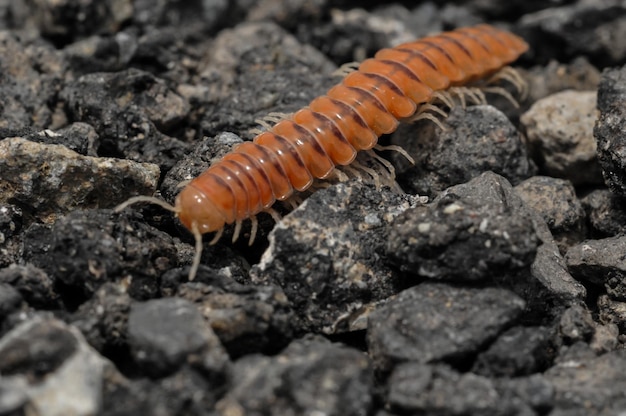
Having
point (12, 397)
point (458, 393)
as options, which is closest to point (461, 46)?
point (458, 393)

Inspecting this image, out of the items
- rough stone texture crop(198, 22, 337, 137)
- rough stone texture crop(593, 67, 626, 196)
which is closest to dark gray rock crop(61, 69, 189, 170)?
rough stone texture crop(198, 22, 337, 137)

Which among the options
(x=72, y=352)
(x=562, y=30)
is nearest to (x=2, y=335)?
(x=72, y=352)

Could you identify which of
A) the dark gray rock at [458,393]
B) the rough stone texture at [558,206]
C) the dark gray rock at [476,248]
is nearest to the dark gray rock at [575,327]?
the dark gray rock at [476,248]

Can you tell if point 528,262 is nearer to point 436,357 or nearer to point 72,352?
point 436,357

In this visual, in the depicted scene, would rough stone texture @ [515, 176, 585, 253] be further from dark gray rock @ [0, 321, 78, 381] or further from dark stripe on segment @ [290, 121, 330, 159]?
dark gray rock @ [0, 321, 78, 381]

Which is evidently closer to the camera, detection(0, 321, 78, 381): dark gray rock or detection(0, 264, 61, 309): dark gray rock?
detection(0, 321, 78, 381): dark gray rock

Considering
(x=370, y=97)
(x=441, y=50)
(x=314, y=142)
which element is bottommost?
(x=314, y=142)

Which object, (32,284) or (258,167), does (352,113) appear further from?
(32,284)
